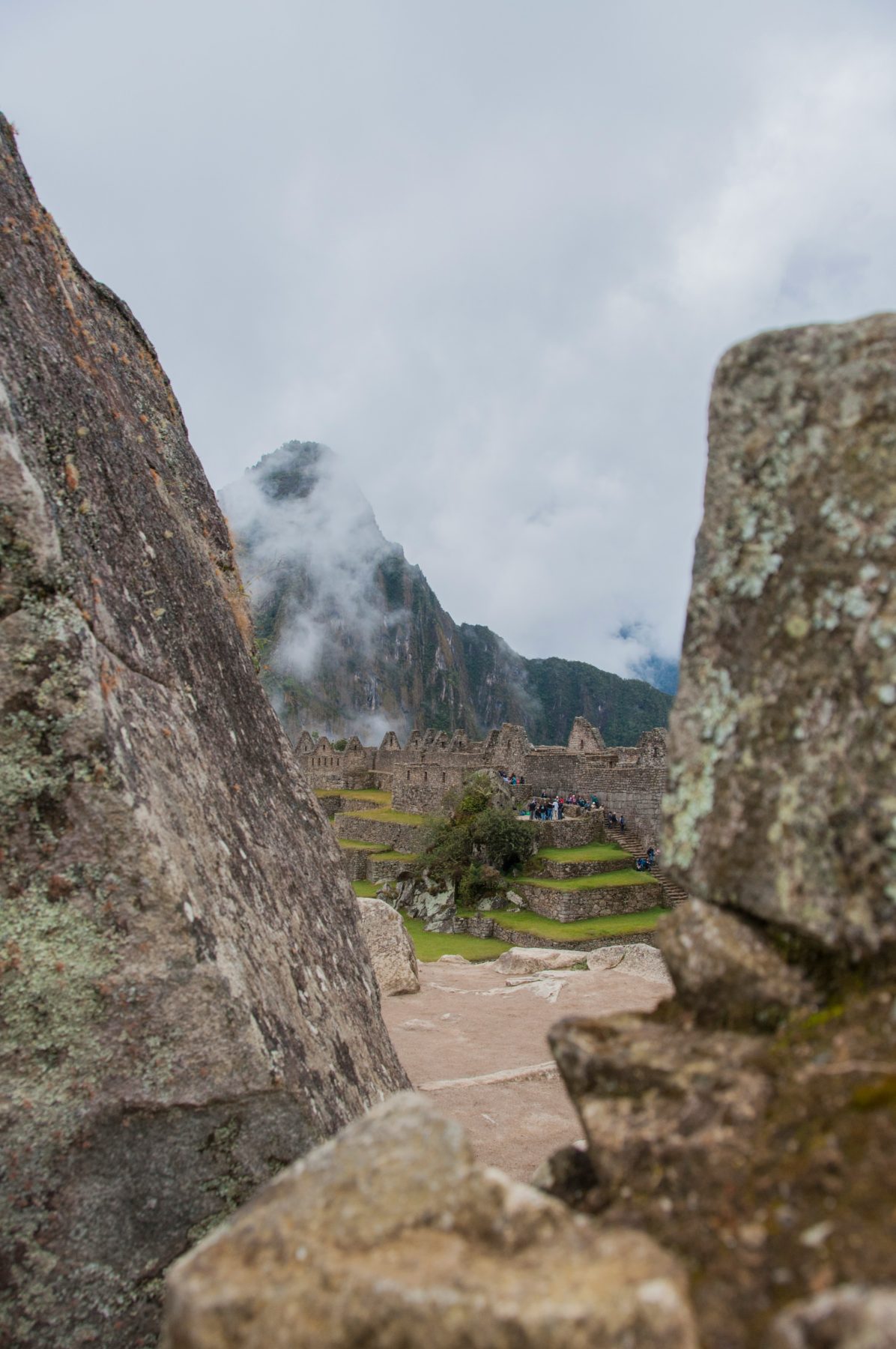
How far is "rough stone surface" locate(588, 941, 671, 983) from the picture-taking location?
17.0 meters

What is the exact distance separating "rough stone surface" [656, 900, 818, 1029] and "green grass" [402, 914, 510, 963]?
68.4 ft

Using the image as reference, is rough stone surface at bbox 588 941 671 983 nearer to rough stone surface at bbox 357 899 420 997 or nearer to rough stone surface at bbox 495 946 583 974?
A: rough stone surface at bbox 495 946 583 974

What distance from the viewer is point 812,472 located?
7.61 feet

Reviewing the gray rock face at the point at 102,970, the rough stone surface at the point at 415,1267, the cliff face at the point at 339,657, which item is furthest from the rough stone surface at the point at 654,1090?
the cliff face at the point at 339,657

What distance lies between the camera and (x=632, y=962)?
17.8 metres

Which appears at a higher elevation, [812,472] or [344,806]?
[812,472]

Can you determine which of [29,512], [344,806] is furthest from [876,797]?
[344,806]

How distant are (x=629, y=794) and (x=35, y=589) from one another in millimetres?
30737

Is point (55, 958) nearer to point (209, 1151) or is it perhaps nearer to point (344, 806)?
point (209, 1151)

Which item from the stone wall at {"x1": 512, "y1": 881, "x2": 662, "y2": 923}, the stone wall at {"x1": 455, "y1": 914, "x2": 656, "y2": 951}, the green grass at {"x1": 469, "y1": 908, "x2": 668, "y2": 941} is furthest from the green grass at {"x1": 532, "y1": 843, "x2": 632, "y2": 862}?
the stone wall at {"x1": 455, "y1": 914, "x2": 656, "y2": 951}

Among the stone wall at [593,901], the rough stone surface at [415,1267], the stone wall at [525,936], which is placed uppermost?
the rough stone surface at [415,1267]

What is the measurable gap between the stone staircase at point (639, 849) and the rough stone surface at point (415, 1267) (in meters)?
26.2

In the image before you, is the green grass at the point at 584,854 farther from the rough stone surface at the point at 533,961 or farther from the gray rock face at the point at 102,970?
the gray rock face at the point at 102,970

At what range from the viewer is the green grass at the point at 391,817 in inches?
1443
